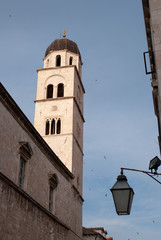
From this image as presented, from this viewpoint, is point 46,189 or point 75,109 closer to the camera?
point 46,189

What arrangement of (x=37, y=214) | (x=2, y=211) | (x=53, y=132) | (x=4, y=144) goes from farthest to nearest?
(x=53, y=132) → (x=37, y=214) → (x=4, y=144) → (x=2, y=211)

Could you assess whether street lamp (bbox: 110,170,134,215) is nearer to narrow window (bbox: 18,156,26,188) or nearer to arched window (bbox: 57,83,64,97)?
narrow window (bbox: 18,156,26,188)

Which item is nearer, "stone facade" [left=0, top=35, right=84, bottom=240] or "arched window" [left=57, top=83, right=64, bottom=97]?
"stone facade" [left=0, top=35, right=84, bottom=240]

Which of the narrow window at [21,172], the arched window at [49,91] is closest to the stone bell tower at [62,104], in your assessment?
the arched window at [49,91]

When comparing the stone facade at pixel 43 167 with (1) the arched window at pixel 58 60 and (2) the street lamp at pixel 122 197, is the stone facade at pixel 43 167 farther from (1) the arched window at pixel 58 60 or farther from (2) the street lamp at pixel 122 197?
(2) the street lamp at pixel 122 197

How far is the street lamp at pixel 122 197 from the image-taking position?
5203 millimetres

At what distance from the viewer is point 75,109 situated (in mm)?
28094

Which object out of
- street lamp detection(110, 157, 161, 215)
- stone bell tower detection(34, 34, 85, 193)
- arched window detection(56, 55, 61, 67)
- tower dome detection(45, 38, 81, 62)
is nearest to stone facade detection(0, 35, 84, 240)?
stone bell tower detection(34, 34, 85, 193)

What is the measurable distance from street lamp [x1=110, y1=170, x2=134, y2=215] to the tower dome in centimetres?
2773

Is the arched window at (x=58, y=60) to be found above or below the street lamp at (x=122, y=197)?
above

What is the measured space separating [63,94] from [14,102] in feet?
45.6

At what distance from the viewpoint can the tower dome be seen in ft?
105

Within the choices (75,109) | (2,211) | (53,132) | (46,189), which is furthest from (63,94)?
(2,211)

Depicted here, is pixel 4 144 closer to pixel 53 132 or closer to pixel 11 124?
pixel 11 124
